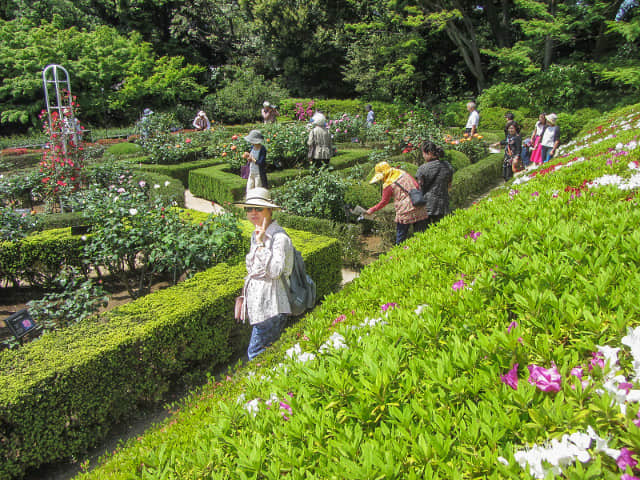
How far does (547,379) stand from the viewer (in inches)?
48.6

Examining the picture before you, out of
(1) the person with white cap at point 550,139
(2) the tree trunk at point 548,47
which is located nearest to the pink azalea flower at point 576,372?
(1) the person with white cap at point 550,139

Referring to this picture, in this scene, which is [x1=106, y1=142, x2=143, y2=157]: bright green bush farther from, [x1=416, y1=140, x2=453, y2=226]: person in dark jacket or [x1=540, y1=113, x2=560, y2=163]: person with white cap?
[x1=540, y1=113, x2=560, y2=163]: person with white cap

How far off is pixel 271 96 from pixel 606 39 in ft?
63.3

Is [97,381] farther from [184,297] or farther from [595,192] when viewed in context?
[595,192]

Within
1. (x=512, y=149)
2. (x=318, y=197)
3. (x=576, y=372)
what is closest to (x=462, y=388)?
(x=576, y=372)

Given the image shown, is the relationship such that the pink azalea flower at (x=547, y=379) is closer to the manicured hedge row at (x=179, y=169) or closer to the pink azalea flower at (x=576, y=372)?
the pink azalea flower at (x=576, y=372)

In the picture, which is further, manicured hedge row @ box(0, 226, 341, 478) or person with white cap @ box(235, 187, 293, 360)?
person with white cap @ box(235, 187, 293, 360)

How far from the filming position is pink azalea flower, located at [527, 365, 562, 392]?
1226 millimetres

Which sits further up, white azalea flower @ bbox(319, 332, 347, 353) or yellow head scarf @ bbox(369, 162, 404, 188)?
yellow head scarf @ bbox(369, 162, 404, 188)

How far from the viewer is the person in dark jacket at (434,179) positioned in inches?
210

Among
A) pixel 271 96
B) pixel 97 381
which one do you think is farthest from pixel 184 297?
pixel 271 96

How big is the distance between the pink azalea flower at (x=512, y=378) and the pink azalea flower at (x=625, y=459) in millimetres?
366

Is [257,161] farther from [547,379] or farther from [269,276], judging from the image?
[547,379]

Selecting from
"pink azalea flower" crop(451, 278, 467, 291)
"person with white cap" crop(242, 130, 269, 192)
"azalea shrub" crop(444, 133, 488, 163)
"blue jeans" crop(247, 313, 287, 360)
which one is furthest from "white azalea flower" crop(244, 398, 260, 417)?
"azalea shrub" crop(444, 133, 488, 163)
